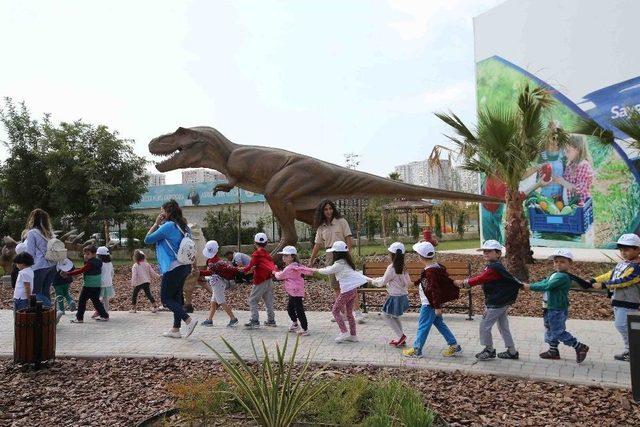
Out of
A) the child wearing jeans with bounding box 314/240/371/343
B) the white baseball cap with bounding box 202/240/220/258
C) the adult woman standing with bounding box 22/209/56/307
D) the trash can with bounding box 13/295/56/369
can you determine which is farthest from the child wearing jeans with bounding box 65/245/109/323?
the child wearing jeans with bounding box 314/240/371/343

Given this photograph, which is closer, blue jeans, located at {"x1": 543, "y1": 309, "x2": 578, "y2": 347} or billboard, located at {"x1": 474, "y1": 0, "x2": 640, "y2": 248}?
blue jeans, located at {"x1": 543, "y1": 309, "x2": 578, "y2": 347}

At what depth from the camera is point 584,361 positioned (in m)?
5.17

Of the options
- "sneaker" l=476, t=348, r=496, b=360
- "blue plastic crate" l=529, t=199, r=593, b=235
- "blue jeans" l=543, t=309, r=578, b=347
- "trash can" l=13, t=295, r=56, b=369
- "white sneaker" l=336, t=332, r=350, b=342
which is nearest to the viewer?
"blue jeans" l=543, t=309, r=578, b=347

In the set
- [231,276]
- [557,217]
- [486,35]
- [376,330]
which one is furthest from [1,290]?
[486,35]

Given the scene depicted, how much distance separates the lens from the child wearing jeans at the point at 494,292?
5141 millimetres

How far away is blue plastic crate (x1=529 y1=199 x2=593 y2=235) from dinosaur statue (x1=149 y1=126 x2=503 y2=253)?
8933mm

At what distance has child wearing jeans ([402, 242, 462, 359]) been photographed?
17.5ft

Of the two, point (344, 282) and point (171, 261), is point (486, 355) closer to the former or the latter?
point (344, 282)

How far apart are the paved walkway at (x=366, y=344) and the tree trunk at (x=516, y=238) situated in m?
3.36

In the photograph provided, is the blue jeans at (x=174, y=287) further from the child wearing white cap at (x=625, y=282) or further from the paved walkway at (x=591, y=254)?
the paved walkway at (x=591, y=254)

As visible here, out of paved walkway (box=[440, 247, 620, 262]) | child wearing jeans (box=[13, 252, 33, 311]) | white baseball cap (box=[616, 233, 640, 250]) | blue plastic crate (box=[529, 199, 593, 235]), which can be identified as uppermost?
blue plastic crate (box=[529, 199, 593, 235])

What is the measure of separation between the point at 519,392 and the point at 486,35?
18823mm

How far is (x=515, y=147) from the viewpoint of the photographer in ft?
33.8

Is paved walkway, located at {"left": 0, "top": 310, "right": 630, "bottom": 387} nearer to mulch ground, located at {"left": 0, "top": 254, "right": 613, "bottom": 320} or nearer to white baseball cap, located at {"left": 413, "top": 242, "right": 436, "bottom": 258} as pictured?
mulch ground, located at {"left": 0, "top": 254, "right": 613, "bottom": 320}
